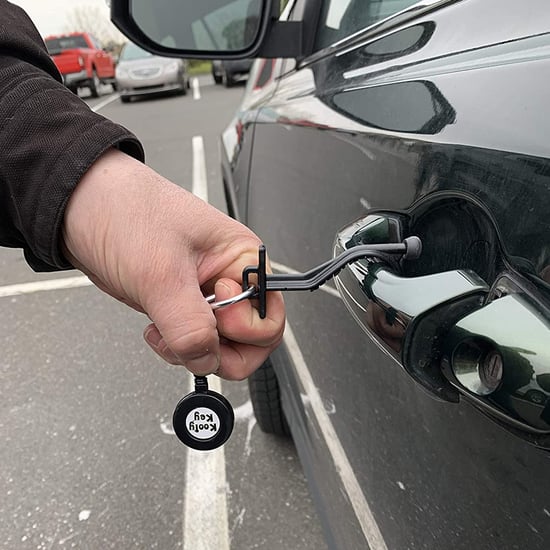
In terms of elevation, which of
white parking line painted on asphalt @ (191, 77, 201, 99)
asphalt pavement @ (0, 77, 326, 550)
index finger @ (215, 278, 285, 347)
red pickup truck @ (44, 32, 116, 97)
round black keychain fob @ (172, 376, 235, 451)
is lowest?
white parking line painted on asphalt @ (191, 77, 201, 99)

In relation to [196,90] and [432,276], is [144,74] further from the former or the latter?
[432,276]

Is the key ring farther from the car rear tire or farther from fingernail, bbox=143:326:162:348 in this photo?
the car rear tire

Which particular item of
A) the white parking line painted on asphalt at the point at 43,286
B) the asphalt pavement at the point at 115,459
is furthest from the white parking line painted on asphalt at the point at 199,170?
the asphalt pavement at the point at 115,459

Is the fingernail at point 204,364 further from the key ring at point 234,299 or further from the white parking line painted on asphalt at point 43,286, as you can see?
the white parking line painted on asphalt at point 43,286

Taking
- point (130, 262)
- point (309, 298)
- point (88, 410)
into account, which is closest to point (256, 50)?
point (309, 298)

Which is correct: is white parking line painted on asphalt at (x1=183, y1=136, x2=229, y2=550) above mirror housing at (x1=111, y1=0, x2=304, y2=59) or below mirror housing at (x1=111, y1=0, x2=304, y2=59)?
below

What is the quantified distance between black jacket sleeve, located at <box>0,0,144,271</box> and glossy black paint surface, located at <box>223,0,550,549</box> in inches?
14.8

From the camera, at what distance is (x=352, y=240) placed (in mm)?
727

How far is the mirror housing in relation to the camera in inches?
56.4

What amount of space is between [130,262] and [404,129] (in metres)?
0.39

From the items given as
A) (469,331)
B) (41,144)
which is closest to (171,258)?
(41,144)

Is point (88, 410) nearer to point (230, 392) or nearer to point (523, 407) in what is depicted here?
point (230, 392)

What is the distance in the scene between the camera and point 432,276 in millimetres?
563

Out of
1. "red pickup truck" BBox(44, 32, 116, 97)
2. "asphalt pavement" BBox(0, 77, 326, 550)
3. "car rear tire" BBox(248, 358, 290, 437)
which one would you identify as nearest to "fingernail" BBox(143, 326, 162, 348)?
"car rear tire" BBox(248, 358, 290, 437)
